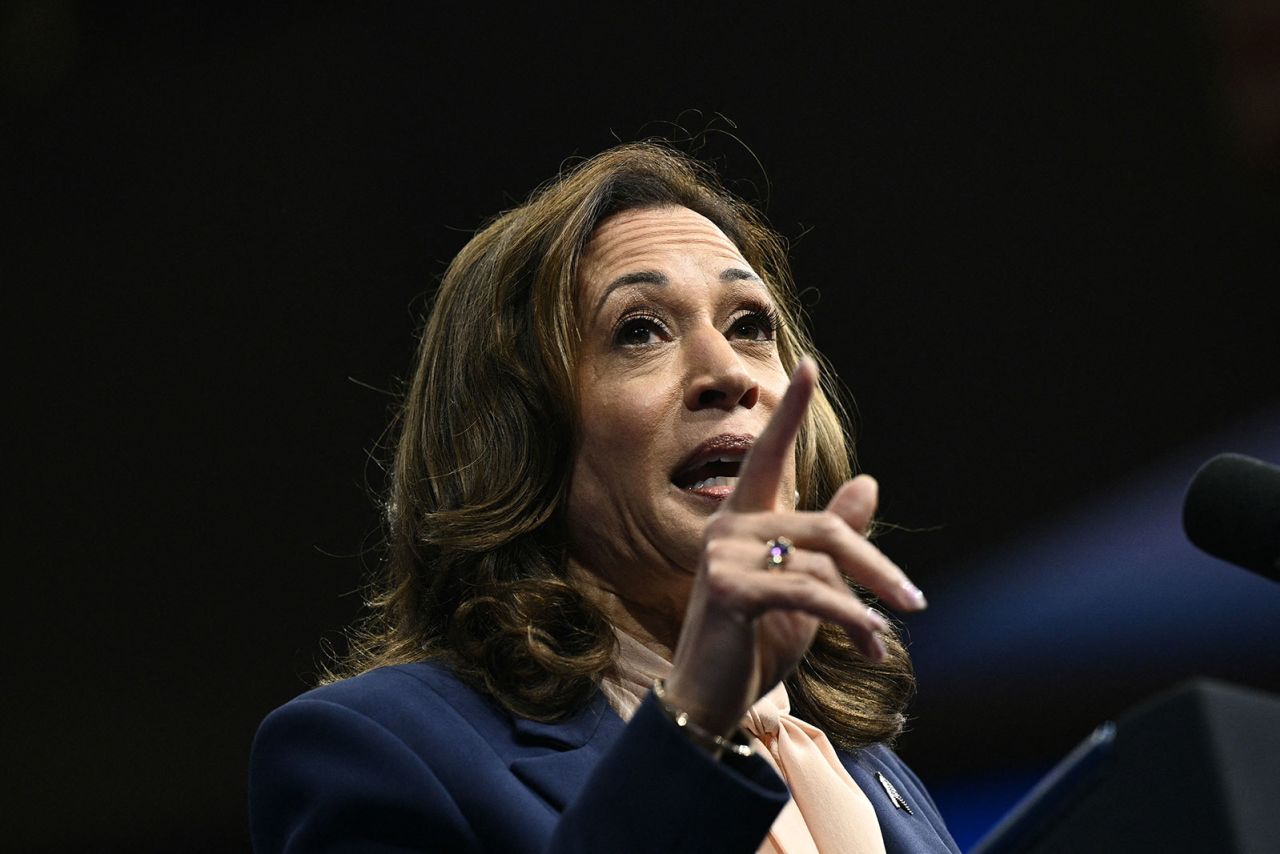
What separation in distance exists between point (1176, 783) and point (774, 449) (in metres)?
0.47

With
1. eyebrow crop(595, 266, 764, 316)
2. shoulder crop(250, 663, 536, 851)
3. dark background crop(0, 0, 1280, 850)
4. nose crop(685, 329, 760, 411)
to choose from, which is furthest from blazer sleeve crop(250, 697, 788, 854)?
dark background crop(0, 0, 1280, 850)

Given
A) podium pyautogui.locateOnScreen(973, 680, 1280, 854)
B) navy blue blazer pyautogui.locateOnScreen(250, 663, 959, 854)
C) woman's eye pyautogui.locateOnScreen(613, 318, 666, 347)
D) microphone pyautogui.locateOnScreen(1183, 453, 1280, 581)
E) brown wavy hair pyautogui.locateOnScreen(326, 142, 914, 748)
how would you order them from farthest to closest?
woman's eye pyautogui.locateOnScreen(613, 318, 666, 347) → brown wavy hair pyautogui.locateOnScreen(326, 142, 914, 748) → navy blue blazer pyautogui.locateOnScreen(250, 663, 959, 854) → microphone pyautogui.locateOnScreen(1183, 453, 1280, 581) → podium pyautogui.locateOnScreen(973, 680, 1280, 854)

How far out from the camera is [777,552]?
3.72 ft

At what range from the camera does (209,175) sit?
3.06 m

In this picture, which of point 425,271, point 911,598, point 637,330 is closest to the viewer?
point 911,598

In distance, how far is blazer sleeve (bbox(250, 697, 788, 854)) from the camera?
1.14 m

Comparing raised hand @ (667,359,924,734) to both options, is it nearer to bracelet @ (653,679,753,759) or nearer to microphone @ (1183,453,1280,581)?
bracelet @ (653,679,753,759)

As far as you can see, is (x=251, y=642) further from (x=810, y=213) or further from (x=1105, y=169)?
(x=1105, y=169)

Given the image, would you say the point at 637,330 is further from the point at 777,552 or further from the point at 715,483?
the point at 777,552

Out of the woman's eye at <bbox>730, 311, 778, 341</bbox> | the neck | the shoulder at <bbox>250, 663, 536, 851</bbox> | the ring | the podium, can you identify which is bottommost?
the shoulder at <bbox>250, 663, 536, 851</bbox>

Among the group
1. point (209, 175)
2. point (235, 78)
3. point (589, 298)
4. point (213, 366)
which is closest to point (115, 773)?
point (213, 366)

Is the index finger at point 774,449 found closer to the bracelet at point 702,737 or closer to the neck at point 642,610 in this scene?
the bracelet at point 702,737

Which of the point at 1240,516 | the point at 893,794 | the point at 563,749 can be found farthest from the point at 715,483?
the point at 1240,516

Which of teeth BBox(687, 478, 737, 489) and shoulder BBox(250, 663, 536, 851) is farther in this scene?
teeth BBox(687, 478, 737, 489)
